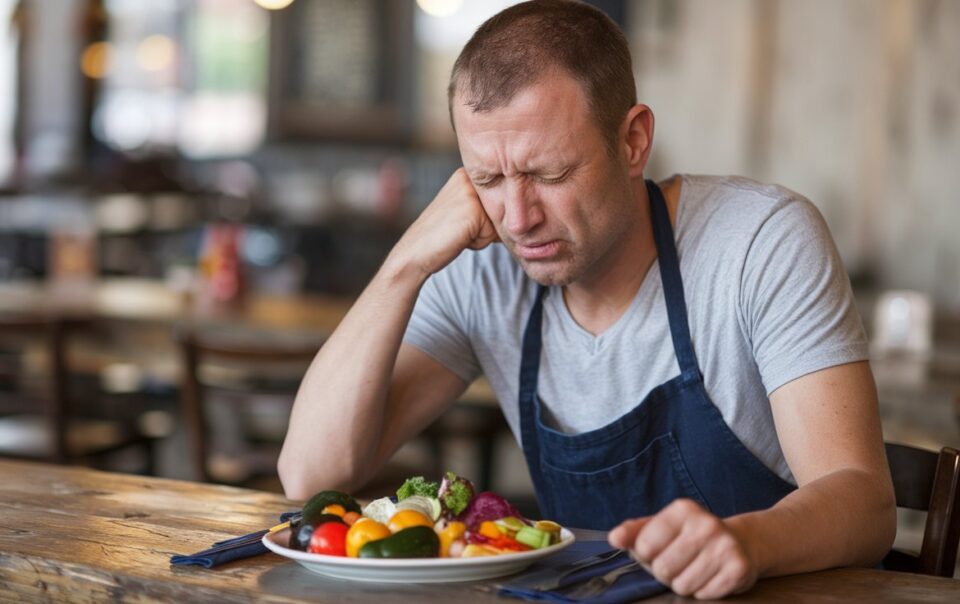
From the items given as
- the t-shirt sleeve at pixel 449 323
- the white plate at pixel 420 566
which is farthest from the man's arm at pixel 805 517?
the t-shirt sleeve at pixel 449 323

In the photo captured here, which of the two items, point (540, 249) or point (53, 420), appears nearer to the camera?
point (540, 249)

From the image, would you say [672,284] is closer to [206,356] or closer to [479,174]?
[479,174]

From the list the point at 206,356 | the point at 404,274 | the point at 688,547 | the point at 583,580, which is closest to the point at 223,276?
the point at 206,356

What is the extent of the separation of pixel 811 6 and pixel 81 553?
542cm

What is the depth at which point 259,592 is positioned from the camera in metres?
1.27

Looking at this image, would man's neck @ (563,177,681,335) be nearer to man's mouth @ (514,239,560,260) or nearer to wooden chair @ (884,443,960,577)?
man's mouth @ (514,239,560,260)

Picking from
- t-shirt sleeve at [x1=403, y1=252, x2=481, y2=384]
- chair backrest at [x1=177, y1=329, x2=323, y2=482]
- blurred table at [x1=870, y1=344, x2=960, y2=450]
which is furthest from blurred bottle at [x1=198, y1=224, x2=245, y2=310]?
t-shirt sleeve at [x1=403, y1=252, x2=481, y2=384]

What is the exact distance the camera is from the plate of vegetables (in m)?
1.29

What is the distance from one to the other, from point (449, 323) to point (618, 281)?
0.29 m

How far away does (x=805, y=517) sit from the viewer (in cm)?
138

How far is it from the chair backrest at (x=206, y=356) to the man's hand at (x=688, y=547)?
5.99 ft

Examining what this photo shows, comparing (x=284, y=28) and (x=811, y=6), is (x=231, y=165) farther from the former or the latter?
(x=811, y=6)

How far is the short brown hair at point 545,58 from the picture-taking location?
1.67m

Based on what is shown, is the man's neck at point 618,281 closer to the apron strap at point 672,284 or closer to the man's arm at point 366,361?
the apron strap at point 672,284
